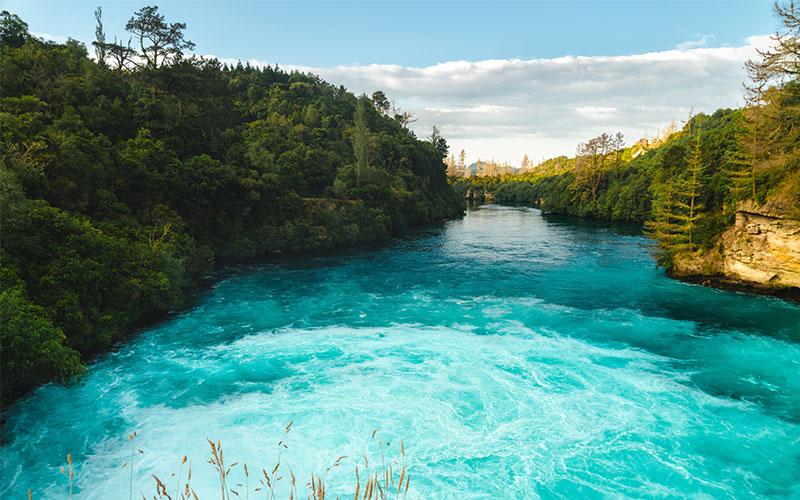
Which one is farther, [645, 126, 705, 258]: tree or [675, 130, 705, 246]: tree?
[645, 126, 705, 258]: tree

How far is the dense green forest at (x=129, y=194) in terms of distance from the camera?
1655cm

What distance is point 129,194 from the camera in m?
30.0

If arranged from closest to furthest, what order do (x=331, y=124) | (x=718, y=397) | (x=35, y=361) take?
(x=35, y=361)
(x=718, y=397)
(x=331, y=124)

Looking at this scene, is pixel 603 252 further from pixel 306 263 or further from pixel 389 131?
pixel 389 131

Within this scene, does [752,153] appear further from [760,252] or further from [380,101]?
[380,101]

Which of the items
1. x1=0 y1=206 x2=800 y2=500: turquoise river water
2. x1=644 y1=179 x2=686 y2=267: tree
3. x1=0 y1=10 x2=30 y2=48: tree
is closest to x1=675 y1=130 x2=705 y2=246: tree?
x1=644 y1=179 x2=686 y2=267: tree

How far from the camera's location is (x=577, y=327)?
23.2m

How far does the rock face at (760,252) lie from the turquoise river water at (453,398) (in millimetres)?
1406

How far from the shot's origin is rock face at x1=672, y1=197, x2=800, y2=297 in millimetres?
25375

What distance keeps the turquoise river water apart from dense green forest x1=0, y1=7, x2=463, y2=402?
9.40 feet

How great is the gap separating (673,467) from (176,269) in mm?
26024

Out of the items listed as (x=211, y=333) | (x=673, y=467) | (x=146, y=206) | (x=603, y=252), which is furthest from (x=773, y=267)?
(x=146, y=206)

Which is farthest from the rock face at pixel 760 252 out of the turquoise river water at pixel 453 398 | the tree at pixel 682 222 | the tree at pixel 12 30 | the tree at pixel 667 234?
the tree at pixel 12 30

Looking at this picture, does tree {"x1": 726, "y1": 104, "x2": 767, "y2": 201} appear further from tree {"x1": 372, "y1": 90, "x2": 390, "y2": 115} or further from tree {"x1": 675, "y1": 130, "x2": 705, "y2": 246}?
tree {"x1": 372, "y1": 90, "x2": 390, "y2": 115}
